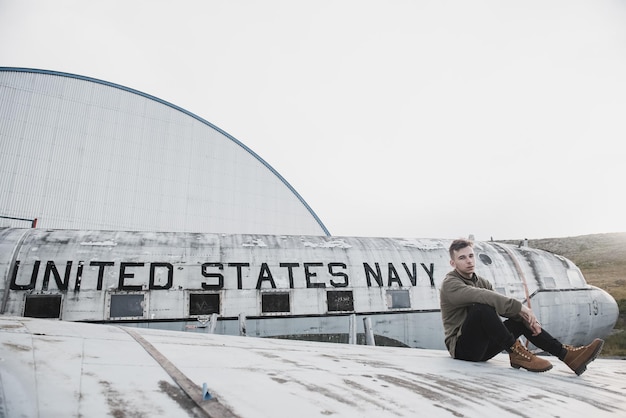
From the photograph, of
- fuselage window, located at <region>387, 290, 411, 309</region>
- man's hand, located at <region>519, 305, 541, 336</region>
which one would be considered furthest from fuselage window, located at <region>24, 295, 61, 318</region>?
man's hand, located at <region>519, 305, 541, 336</region>

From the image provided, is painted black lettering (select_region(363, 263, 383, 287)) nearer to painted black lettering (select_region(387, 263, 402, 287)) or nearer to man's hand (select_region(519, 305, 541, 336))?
painted black lettering (select_region(387, 263, 402, 287))

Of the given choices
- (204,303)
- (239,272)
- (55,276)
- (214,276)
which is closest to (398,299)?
(239,272)

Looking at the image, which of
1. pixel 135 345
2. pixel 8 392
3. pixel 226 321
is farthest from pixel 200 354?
pixel 226 321

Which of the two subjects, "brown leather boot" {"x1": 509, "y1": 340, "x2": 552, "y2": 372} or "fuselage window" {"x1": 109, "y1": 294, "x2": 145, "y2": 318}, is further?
"fuselage window" {"x1": 109, "y1": 294, "x2": 145, "y2": 318}

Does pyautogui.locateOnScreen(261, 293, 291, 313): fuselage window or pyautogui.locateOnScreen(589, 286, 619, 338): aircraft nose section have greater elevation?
pyautogui.locateOnScreen(261, 293, 291, 313): fuselage window

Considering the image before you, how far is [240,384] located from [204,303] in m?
8.09

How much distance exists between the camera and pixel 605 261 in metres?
59.7

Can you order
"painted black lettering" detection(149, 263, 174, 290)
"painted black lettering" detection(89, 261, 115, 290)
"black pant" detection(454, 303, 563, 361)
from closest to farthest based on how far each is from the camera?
"black pant" detection(454, 303, 563, 361) → "painted black lettering" detection(89, 261, 115, 290) → "painted black lettering" detection(149, 263, 174, 290)

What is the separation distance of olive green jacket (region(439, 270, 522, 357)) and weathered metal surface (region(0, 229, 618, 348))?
19.0 ft

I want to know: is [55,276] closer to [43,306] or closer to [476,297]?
[43,306]

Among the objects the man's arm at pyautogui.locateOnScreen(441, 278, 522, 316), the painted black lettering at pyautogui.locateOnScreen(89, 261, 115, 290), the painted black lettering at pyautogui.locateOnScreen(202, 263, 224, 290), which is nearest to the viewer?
the man's arm at pyautogui.locateOnScreen(441, 278, 522, 316)

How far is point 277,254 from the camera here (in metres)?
12.0

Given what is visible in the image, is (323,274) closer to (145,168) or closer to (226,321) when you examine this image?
(226,321)

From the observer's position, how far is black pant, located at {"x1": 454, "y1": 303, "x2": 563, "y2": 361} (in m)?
5.28
